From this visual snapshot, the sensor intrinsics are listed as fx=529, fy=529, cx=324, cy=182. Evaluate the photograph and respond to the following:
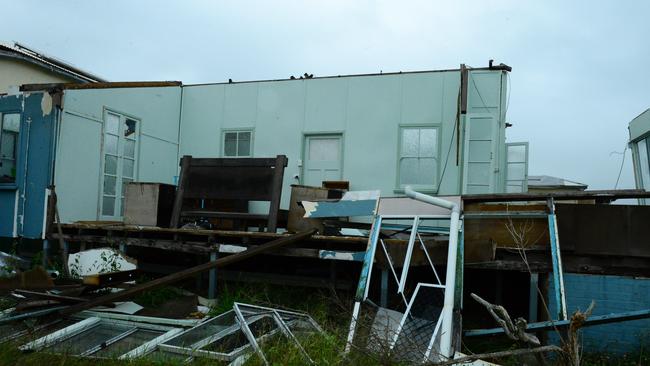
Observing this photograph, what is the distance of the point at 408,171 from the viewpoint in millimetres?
9422

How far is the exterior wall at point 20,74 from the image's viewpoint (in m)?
12.9

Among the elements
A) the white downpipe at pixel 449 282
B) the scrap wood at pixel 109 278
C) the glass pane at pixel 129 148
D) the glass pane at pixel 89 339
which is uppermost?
the glass pane at pixel 129 148

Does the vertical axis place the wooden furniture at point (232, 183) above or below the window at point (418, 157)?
below

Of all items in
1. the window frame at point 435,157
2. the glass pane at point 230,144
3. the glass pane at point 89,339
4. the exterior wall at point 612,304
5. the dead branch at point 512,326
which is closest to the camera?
the dead branch at point 512,326

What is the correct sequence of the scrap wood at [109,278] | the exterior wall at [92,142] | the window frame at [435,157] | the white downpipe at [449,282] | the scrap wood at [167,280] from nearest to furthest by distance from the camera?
1. the white downpipe at [449,282]
2. the scrap wood at [167,280]
3. the scrap wood at [109,278]
4. the exterior wall at [92,142]
5. the window frame at [435,157]

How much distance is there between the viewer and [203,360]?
4.81 meters

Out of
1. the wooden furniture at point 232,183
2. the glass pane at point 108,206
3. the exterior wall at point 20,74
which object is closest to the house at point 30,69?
the exterior wall at point 20,74

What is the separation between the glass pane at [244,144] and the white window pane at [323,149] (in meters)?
1.30

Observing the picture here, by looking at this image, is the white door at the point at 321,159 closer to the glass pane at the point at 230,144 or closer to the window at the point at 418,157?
the window at the point at 418,157

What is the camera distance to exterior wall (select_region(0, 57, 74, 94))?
12867mm

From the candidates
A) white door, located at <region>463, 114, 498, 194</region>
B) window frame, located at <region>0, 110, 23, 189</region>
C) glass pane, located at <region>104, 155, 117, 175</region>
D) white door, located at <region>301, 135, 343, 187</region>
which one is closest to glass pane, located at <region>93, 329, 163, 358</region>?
glass pane, located at <region>104, 155, 117, 175</region>

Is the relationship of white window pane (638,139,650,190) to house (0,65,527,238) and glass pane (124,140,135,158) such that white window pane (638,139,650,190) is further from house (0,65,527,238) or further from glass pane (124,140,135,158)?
glass pane (124,140,135,158)

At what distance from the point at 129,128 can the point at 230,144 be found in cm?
194

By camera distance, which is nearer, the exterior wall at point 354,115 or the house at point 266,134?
the house at point 266,134
